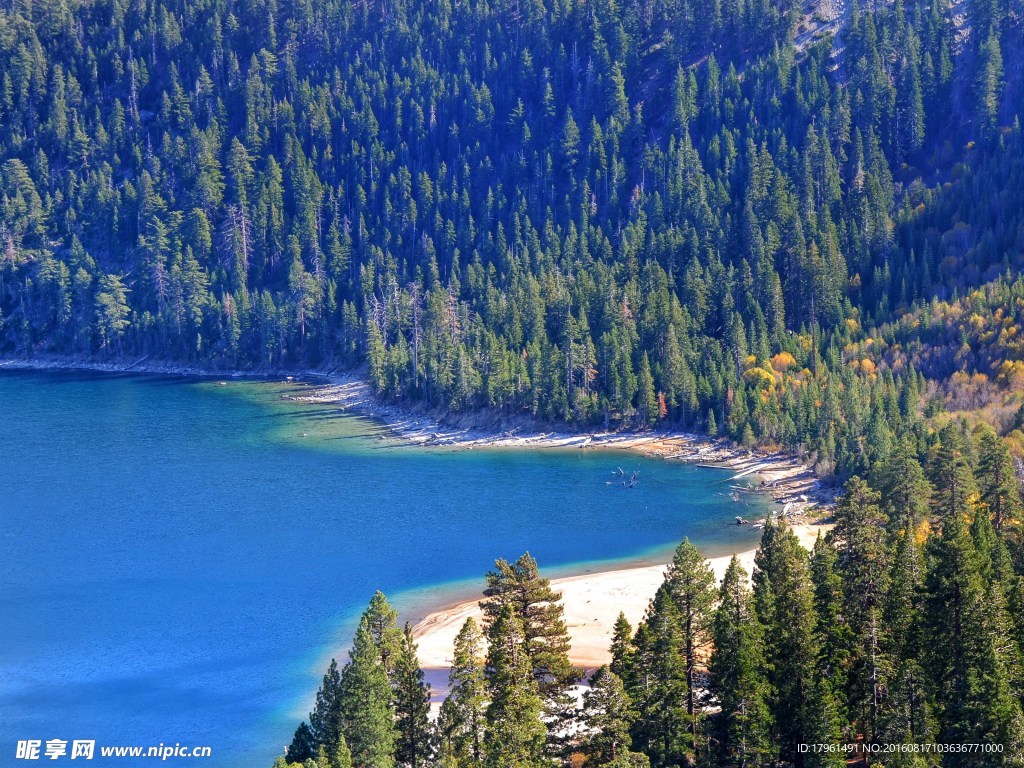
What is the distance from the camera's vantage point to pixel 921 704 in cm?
4612

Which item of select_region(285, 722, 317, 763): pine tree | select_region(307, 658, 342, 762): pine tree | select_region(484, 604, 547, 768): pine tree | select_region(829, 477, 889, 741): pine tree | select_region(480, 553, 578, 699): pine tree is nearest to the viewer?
select_region(484, 604, 547, 768): pine tree

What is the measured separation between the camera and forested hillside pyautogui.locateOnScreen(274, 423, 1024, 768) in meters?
46.7

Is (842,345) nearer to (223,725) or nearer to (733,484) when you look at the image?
(733,484)

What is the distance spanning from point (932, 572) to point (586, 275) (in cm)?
10971

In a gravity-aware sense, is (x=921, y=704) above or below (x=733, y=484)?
below

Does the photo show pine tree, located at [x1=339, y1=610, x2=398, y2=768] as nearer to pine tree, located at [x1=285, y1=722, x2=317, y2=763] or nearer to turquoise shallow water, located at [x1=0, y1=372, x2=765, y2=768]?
pine tree, located at [x1=285, y1=722, x2=317, y2=763]

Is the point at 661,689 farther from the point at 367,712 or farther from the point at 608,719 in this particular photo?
the point at 367,712

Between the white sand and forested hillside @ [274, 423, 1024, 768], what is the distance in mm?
Answer: 14272

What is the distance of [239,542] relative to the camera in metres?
97.4

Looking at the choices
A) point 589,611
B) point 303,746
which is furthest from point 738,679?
point 589,611

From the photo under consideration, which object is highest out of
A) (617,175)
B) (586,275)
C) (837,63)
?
(837,63)

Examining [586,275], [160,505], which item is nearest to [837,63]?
[586,275]

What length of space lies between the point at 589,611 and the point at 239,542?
34.7 meters

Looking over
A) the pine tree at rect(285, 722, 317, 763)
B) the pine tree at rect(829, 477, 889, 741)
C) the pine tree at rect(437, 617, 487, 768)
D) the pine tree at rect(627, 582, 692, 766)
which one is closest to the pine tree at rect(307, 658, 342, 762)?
the pine tree at rect(285, 722, 317, 763)
